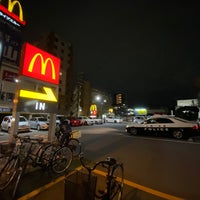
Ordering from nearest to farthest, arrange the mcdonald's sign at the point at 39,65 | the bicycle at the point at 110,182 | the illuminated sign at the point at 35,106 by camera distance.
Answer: the bicycle at the point at 110,182 → the illuminated sign at the point at 35,106 → the mcdonald's sign at the point at 39,65

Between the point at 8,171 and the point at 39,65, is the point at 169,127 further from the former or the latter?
the point at 8,171

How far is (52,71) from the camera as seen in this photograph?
6.70 metres

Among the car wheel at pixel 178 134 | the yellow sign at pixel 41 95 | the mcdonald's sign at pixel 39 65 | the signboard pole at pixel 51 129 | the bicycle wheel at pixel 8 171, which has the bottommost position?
the bicycle wheel at pixel 8 171

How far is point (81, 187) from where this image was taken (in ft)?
8.93

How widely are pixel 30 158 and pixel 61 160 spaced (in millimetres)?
919

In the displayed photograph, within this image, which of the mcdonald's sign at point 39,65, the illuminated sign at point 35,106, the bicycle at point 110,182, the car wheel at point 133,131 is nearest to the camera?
the bicycle at point 110,182

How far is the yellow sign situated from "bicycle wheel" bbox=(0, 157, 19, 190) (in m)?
2.17

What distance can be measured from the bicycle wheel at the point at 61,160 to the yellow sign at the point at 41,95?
208 centimetres

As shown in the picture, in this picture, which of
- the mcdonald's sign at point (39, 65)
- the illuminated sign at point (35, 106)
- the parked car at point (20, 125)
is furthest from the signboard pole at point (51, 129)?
the parked car at point (20, 125)

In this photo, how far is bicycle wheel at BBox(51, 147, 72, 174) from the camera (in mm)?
4848

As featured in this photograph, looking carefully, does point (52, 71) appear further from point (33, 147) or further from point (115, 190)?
point (115, 190)

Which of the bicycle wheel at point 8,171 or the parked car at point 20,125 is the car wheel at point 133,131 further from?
the bicycle wheel at point 8,171

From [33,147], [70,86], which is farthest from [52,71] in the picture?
[70,86]

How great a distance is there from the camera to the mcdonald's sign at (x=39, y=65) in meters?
5.59
